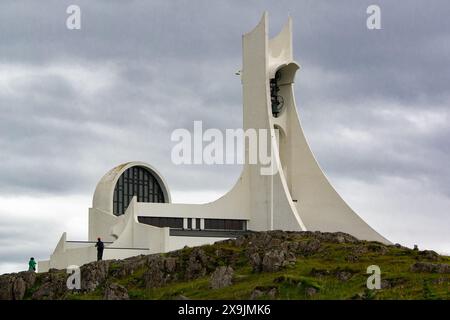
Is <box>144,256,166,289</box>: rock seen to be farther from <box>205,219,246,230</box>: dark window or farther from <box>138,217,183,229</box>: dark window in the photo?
<box>205,219,246,230</box>: dark window

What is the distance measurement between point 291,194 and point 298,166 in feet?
4.52

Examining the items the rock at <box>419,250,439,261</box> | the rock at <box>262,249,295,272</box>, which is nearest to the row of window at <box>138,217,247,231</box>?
the rock at <box>262,249,295,272</box>

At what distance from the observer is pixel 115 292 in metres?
33.6

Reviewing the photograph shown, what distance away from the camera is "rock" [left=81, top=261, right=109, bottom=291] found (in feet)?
120

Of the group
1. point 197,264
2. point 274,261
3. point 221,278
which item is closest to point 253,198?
point 197,264

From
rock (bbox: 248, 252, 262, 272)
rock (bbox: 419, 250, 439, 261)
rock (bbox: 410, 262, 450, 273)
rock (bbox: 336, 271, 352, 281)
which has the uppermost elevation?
rock (bbox: 419, 250, 439, 261)

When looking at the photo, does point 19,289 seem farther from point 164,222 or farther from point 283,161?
point 283,161

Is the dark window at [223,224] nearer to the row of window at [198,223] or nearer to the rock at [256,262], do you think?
the row of window at [198,223]

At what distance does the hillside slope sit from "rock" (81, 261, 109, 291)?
3 centimetres

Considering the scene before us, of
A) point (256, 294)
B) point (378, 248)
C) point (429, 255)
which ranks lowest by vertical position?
point (256, 294)

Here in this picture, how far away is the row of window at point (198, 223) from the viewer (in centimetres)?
4772

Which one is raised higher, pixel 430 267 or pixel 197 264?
pixel 197 264

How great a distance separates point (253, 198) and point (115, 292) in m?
16.6
